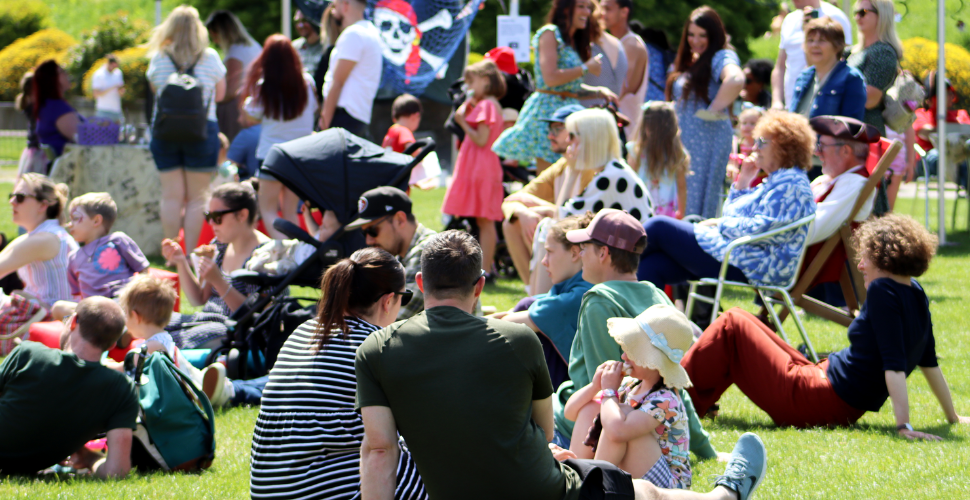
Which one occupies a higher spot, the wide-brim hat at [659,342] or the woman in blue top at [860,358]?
the wide-brim hat at [659,342]

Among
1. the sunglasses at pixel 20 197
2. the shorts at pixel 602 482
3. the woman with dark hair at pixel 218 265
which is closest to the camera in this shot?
the shorts at pixel 602 482

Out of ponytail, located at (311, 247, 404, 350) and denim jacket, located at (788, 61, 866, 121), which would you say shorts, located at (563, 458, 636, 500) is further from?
denim jacket, located at (788, 61, 866, 121)

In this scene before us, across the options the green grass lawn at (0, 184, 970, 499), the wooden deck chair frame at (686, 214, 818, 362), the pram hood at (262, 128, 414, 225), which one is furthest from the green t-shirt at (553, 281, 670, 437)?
the pram hood at (262, 128, 414, 225)

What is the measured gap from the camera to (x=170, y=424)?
4102mm

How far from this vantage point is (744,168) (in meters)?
6.79

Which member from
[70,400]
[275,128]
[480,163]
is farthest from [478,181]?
[70,400]

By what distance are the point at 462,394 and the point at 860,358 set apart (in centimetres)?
255

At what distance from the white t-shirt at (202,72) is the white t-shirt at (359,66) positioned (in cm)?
118

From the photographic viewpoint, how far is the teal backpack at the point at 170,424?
161 inches

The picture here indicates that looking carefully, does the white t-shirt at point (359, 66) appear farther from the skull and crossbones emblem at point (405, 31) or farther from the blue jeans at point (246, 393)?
the skull and crossbones emblem at point (405, 31)

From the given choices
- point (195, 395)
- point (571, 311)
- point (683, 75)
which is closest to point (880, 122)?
point (683, 75)

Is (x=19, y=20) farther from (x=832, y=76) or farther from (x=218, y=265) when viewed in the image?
(x=832, y=76)

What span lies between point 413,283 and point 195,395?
1.27 m

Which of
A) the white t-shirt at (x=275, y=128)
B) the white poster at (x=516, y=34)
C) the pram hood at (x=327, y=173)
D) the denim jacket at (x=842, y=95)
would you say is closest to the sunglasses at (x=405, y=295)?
the pram hood at (x=327, y=173)
